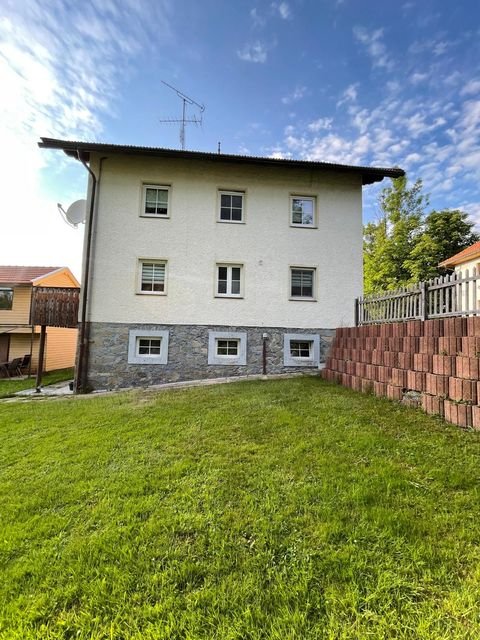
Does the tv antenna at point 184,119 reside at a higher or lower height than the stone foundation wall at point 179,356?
higher

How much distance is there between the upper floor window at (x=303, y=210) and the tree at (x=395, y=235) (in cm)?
1287

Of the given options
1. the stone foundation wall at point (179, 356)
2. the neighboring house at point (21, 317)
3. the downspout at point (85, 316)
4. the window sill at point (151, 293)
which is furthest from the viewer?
the neighboring house at point (21, 317)

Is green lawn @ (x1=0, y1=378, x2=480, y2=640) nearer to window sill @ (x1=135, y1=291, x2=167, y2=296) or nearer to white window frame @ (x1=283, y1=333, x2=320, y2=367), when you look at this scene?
white window frame @ (x1=283, y1=333, x2=320, y2=367)

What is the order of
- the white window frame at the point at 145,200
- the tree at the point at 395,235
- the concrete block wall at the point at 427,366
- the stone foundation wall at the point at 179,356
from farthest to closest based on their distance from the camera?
the tree at the point at 395,235, the white window frame at the point at 145,200, the stone foundation wall at the point at 179,356, the concrete block wall at the point at 427,366

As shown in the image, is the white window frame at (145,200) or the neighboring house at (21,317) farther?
the neighboring house at (21,317)

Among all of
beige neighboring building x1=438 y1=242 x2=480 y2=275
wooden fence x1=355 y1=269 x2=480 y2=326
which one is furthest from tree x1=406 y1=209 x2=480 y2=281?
wooden fence x1=355 y1=269 x2=480 y2=326

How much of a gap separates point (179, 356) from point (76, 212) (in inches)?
251

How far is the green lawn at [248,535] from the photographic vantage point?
1.55 m

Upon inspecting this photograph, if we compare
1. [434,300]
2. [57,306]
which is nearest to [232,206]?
[57,306]

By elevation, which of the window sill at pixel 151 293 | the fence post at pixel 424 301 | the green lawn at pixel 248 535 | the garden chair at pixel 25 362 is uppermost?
the window sill at pixel 151 293

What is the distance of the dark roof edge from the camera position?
9688mm

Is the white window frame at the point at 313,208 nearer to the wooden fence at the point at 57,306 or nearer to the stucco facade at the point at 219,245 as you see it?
the stucco facade at the point at 219,245

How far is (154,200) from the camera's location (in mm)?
10625

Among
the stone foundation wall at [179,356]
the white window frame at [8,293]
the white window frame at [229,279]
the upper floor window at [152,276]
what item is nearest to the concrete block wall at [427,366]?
the stone foundation wall at [179,356]
